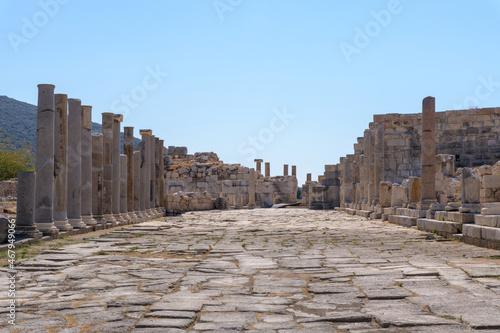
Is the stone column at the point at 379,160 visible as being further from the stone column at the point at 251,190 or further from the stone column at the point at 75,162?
the stone column at the point at 251,190

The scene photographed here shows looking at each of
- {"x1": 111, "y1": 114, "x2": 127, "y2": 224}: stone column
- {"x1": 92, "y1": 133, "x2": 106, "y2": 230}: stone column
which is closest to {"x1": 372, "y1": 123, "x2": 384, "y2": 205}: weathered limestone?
{"x1": 111, "y1": 114, "x2": 127, "y2": 224}: stone column

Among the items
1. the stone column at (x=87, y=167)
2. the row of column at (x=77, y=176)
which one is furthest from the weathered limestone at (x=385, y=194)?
the stone column at (x=87, y=167)

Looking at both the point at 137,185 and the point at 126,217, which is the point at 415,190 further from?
the point at 137,185

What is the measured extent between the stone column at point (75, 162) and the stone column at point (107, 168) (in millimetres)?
2608

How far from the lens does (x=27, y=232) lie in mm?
9883

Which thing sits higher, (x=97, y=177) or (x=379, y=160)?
(x=379, y=160)

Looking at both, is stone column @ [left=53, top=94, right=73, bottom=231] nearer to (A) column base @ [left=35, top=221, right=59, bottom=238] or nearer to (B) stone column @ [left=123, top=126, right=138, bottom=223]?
(A) column base @ [left=35, top=221, right=59, bottom=238]

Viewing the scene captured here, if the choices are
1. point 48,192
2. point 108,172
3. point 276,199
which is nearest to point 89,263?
point 48,192

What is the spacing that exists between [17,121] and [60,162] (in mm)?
82660

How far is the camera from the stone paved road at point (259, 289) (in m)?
4.12

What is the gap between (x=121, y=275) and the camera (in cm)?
652

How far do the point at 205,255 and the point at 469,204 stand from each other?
5.53m

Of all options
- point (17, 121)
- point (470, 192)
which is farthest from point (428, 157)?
point (17, 121)

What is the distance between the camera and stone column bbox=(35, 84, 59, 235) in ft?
35.8
